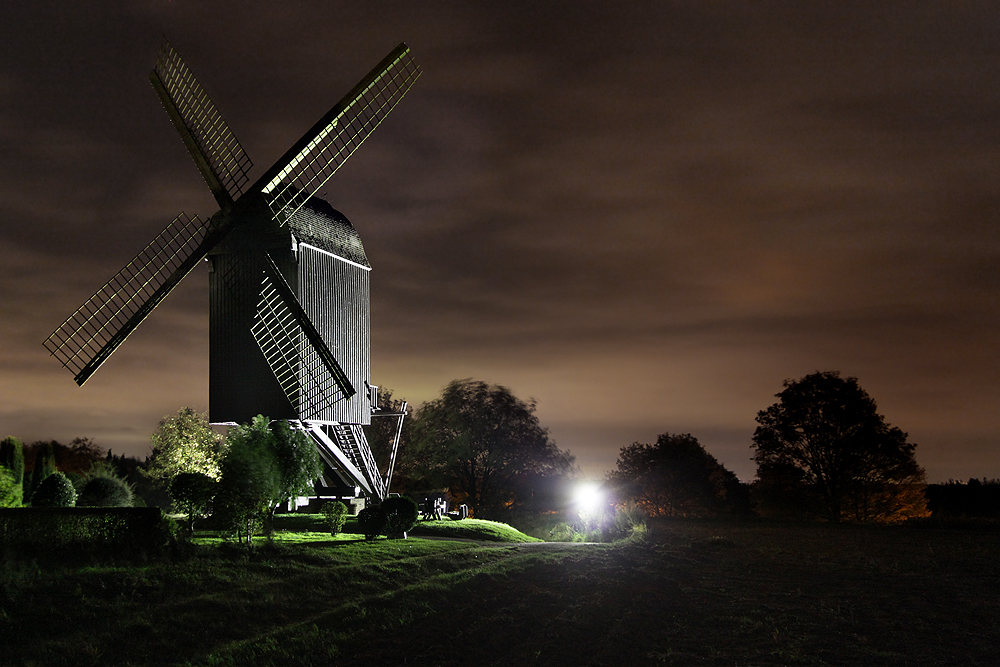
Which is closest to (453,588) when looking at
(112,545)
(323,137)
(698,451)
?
(112,545)

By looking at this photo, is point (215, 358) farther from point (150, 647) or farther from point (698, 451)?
point (698, 451)

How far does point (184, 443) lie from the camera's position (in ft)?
115

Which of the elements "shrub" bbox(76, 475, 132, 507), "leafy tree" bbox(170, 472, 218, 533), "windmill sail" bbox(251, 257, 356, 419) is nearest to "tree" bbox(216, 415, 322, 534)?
"leafy tree" bbox(170, 472, 218, 533)

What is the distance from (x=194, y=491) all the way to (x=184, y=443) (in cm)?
1393

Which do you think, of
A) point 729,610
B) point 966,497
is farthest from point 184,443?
point 966,497

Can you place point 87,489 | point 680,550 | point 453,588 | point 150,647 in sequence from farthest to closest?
point 87,489 → point 680,550 → point 453,588 → point 150,647

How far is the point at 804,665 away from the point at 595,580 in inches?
289

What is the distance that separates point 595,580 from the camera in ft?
60.5

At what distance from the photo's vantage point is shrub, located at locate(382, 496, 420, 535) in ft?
85.1

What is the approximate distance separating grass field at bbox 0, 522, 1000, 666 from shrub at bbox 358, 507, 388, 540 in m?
3.60

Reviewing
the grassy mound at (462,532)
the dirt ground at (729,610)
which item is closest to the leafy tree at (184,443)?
the grassy mound at (462,532)

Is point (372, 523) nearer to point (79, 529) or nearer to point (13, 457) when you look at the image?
point (79, 529)

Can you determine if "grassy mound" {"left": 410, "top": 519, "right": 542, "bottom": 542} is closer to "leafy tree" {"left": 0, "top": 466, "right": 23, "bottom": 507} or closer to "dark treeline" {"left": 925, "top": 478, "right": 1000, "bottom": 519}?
"leafy tree" {"left": 0, "top": 466, "right": 23, "bottom": 507}

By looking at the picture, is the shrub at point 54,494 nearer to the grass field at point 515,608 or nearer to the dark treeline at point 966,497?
the grass field at point 515,608
